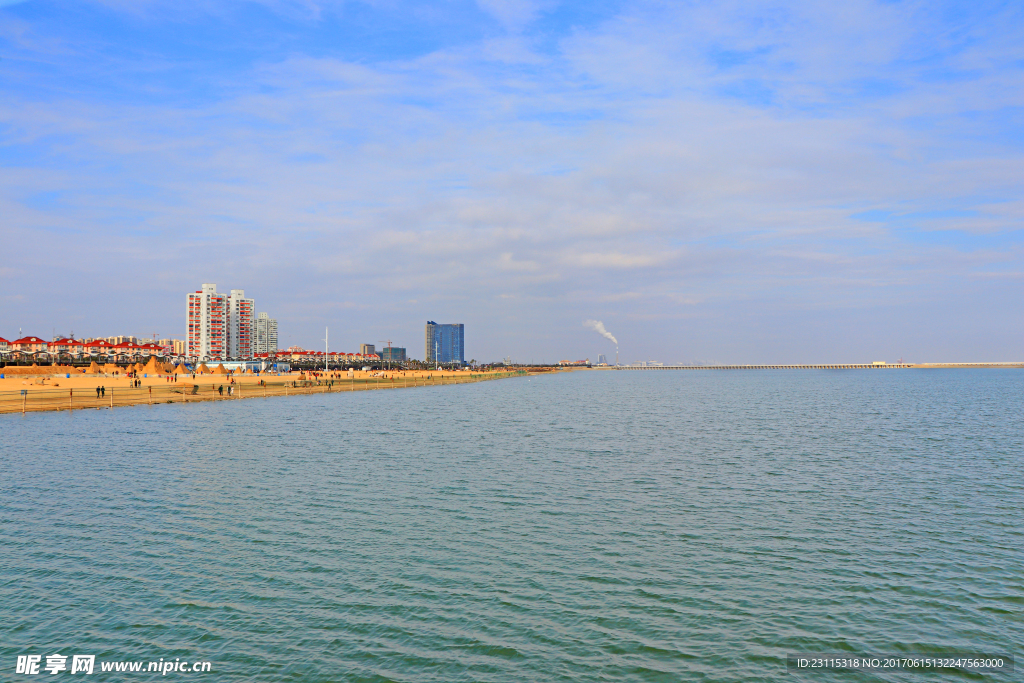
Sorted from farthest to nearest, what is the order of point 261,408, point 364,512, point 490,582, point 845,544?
1. point 261,408
2. point 364,512
3. point 845,544
4. point 490,582

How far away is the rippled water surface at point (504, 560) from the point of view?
1224 cm

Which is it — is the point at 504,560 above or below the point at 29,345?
below

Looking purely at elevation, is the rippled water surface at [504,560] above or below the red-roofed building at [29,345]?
below

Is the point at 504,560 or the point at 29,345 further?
the point at 29,345

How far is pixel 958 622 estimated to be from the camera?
44.9 feet

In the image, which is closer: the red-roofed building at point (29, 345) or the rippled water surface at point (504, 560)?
the rippled water surface at point (504, 560)

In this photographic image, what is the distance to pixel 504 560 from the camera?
17328 mm

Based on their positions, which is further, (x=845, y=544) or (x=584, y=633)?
(x=845, y=544)

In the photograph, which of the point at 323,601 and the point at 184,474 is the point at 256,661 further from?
the point at 184,474

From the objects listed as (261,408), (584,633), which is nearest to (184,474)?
(584,633)

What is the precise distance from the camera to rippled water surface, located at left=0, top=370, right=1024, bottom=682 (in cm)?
1224

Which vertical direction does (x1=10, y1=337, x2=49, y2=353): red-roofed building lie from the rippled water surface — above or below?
above

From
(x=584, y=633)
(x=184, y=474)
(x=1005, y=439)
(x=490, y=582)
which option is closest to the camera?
(x=584, y=633)

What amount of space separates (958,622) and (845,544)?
212 inches
